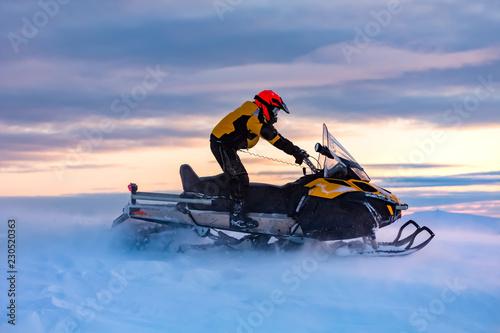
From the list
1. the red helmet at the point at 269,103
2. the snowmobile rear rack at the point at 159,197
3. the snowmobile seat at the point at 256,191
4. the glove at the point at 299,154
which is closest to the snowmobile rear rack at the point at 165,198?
the snowmobile rear rack at the point at 159,197

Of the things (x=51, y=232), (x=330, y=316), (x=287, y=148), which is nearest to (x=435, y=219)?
(x=287, y=148)

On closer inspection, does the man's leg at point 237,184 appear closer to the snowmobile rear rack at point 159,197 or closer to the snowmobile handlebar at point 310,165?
the snowmobile rear rack at point 159,197

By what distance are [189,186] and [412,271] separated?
3.71 meters

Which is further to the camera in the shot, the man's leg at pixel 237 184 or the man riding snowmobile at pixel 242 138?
the man's leg at pixel 237 184

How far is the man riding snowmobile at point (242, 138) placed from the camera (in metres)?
8.93

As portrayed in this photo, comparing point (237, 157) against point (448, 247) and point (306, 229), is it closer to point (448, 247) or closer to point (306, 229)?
point (306, 229)

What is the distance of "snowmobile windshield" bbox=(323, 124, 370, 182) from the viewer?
29.4ft

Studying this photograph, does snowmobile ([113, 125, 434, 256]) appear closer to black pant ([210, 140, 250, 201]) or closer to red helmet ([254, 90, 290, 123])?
black pant ([210, 140, 250, 201])

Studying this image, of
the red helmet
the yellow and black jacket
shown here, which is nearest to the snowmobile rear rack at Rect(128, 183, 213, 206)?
the yellow and black jacket

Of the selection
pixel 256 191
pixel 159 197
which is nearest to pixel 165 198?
pixel 159 197

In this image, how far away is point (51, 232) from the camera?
35.8 ft

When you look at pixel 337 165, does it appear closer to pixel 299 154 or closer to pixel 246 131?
pixel 299 154

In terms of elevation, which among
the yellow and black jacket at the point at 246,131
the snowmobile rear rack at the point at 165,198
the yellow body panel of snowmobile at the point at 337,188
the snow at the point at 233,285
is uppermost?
the yellow and black jacket at the point at 246,131

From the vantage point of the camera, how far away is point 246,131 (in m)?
9.18
